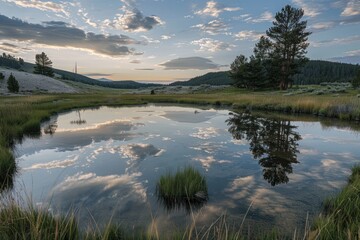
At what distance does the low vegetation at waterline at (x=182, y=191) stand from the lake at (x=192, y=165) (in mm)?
178

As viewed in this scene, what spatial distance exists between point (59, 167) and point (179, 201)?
5108 millimetres

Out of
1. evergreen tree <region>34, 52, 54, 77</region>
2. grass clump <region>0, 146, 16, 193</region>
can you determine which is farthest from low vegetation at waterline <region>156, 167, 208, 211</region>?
evergreen tree <region>34, 52, 54, 77</region>

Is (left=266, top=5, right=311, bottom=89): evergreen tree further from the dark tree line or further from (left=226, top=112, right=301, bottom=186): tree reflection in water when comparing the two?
(left=226, top=112, right=301, bottom=186): tree reflection in water

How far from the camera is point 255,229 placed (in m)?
4.76

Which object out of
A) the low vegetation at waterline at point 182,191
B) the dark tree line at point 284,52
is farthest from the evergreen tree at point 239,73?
the low vegetation at waterline at point 182,191

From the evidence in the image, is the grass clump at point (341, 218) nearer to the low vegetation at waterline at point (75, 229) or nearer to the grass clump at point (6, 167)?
the low vegetation at waterline at point (75, 229)

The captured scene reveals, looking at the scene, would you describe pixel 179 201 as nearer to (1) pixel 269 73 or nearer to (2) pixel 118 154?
(2) pixel 118 154

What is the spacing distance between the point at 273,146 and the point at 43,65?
126m

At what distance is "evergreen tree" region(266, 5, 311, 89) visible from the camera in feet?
170

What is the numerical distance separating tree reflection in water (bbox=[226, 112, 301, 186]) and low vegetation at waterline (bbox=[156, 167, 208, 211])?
2.38 meters

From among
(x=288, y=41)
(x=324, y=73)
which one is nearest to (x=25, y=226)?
(x=288, y=41)

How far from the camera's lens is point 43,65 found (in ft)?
376

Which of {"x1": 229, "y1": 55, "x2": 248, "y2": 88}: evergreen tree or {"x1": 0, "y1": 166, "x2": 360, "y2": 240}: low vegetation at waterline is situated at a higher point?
{"x1": 229, "y1": 55, "x2": 248, "y2": 88}: evergreen tree

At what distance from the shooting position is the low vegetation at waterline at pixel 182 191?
19.6 ft
